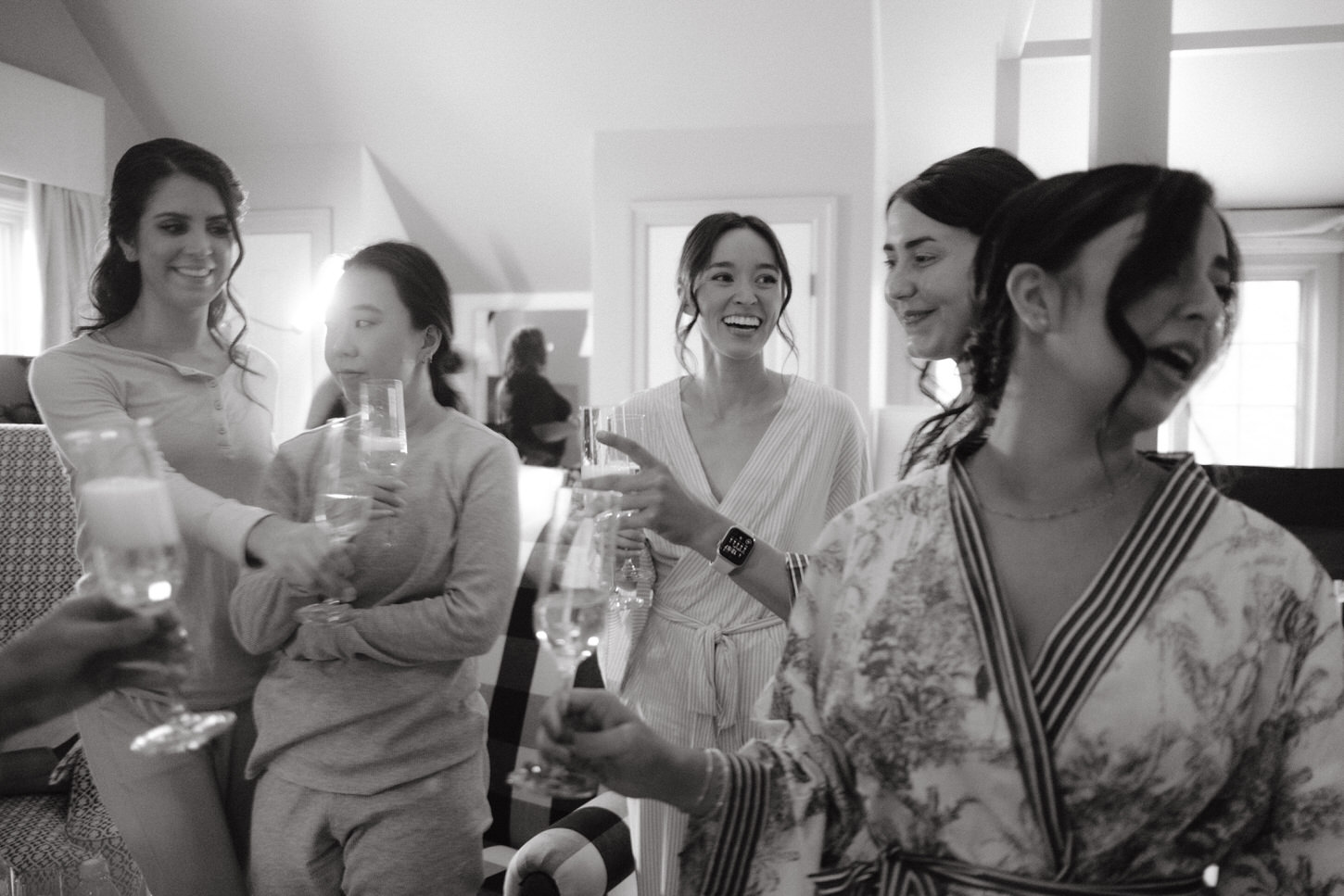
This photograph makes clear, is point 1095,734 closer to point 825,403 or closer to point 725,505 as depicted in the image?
point 725,505

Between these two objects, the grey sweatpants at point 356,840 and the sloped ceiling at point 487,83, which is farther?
the sloped ceiling at point 487,83

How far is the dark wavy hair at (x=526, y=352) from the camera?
6875 millimetres

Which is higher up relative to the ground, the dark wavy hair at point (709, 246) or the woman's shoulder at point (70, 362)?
the dark wavy hair at point (709, 246)

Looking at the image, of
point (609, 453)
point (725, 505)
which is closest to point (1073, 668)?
point (609, 453)

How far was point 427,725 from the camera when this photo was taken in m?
1.73

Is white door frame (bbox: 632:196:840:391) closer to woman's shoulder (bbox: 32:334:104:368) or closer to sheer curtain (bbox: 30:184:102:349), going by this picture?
sheer curtain (bbox: 30:184:102:349)

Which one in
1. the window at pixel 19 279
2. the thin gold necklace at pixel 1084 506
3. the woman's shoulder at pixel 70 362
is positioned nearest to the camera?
the thin gold necklace at pixel 1084 506

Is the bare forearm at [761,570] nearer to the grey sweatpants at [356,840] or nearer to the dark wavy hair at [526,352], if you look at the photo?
the grey sweatpants at [356,840]

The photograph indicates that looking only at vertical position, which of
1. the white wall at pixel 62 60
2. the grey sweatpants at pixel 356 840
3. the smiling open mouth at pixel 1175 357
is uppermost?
the white wall at pixel 62 60

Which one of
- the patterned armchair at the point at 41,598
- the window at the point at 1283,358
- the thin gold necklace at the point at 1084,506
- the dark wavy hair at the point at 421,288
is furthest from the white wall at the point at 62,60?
the window at the point at 1283,358

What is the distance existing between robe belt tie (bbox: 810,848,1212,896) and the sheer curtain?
5789 millimetres

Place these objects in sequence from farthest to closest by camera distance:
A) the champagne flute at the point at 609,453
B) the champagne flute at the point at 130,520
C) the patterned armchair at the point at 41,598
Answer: the patterned armchair at the point at 41,598 < the champagne flute at the point at 609,453 < the champagne flute at the point at 130,520

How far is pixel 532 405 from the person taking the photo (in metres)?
6.72

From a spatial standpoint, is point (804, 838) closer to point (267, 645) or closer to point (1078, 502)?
point (1078, 502)
